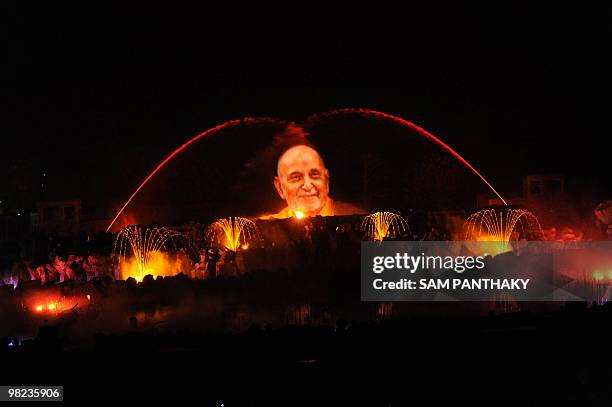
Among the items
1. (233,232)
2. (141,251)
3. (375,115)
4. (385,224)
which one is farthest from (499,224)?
(375,115)

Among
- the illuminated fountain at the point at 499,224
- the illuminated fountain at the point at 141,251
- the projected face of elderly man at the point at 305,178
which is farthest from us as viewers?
the projected face of elderly man at the point at 305,178

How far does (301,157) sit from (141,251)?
7205mm

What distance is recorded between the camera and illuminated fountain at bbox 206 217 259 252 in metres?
20.3

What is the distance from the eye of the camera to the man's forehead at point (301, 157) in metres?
22.9

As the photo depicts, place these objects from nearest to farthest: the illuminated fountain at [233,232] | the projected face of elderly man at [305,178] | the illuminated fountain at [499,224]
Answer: the illuminated fountain at [499,224] → the illuminated fountain at [233,232] → the projected face of elderly man at [305,178]

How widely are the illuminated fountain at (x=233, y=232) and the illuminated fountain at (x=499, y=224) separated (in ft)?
22.5

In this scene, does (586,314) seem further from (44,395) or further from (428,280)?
(44,395)

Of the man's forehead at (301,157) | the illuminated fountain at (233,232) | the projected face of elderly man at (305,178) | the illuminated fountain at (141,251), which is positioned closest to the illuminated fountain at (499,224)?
the projected face of elderly man at (305,178)

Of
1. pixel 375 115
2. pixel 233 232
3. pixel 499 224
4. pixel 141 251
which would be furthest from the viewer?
pixel 375 115

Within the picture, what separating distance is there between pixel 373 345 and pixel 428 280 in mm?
6413

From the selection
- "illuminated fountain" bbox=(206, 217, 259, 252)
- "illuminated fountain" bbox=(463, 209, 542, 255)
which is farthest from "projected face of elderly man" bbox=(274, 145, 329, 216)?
"illuminated fountain" bbox=(463, 209, 542, 255)

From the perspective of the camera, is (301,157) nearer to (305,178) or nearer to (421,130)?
(305,178)

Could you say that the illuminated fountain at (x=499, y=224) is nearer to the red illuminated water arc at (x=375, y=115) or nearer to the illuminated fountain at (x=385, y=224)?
the illuminated fountain at (x=385, y=224)

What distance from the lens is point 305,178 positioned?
2292cm
